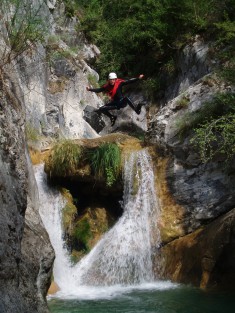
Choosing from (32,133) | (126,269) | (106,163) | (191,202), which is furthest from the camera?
(32,133)

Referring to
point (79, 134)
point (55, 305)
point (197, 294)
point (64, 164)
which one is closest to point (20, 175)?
point (55, 305)

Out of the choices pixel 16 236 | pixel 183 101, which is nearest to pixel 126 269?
pixel 183 101

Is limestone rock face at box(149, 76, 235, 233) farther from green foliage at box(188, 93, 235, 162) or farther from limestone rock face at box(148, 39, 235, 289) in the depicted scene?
green foliage at box(188, 93, 235, 162)

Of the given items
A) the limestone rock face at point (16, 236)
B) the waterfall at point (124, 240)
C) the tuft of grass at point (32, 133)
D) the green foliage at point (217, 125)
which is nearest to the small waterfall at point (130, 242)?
the waterfall at point (124, 240)

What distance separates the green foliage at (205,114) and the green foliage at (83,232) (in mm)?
3212

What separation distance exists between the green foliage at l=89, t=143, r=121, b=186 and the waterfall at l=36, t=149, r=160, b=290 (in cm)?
26

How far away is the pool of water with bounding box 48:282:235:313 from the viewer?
6645 mm

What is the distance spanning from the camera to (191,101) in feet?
34.4

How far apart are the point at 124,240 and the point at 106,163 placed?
6.42 ft

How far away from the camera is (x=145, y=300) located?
727 centimetres

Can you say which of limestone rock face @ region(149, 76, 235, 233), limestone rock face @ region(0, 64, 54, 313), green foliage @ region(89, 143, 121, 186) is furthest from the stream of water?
limestone rock face @ region(0, 64, 54, 313)

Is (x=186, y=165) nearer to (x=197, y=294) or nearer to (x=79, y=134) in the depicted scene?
(x=197, y=294)

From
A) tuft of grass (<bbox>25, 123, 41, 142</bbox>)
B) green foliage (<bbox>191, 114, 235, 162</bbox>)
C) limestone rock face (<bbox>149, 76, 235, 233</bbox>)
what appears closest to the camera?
green foliage (<bbox>191, 114, 235, 162</bbox>)

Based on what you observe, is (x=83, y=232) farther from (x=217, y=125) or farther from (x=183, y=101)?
(x=183, y=101)
